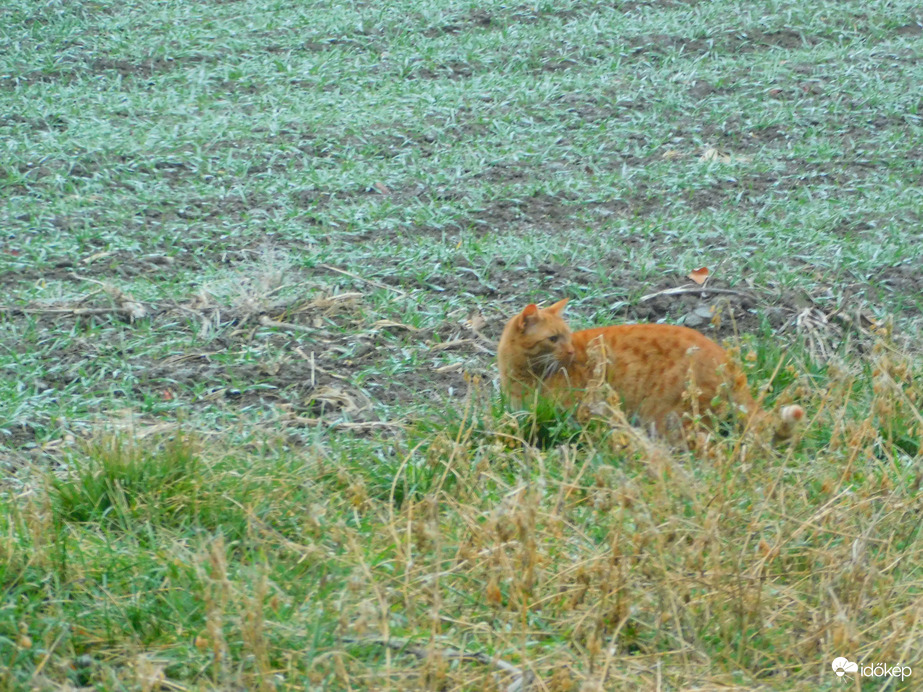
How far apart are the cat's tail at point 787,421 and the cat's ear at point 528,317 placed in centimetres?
113

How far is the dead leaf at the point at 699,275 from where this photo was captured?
18.5ft

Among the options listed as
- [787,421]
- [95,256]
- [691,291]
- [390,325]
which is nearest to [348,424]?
[390,325]

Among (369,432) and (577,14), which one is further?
(577,14)

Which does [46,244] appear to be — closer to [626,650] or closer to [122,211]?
[122,211]

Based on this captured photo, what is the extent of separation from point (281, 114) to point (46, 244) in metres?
2.50

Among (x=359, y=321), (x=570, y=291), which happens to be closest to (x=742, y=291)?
(x=570, y=291)

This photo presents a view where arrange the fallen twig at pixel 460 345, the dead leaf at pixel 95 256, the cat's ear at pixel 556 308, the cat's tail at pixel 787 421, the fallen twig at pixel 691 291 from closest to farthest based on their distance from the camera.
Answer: the cat's tail at pixel 787 421 < the cat's ear at pixel 556 308 < the fallen twig at pixel 460 345 < the fallen twig at pixel 691 291 < the dead leaf at pixel 95 256

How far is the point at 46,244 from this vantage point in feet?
20.1

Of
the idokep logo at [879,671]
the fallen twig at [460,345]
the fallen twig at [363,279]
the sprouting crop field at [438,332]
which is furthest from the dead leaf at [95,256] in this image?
the idokep logo at [879,671]

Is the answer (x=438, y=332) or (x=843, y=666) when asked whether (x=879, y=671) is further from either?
(x=438, y=332)

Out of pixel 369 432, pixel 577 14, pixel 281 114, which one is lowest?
pixel 369 432

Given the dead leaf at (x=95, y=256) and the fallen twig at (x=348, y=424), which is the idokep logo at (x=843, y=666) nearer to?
the fallen twig at (x=348, y=424)

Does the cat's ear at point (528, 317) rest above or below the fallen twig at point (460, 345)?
above

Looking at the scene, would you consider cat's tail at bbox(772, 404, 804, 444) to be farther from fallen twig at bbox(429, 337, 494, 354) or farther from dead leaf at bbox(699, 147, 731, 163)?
dead leaf at bbox(699, 147, 731, 163)
